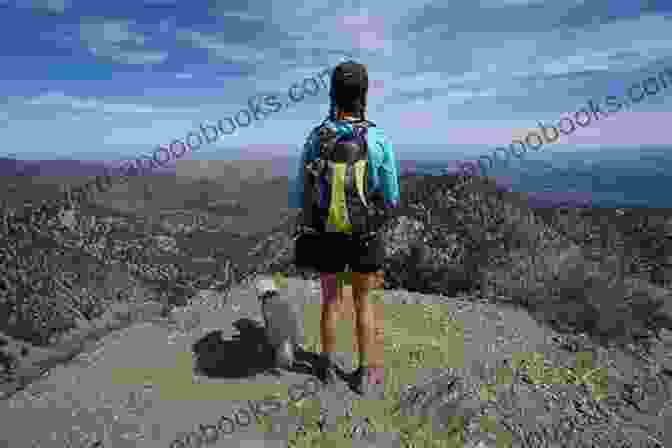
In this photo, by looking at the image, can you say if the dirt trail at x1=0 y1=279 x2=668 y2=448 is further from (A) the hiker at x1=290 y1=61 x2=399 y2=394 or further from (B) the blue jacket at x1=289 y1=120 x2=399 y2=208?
(B) the blue jacket at x1=289 y1=120 x2=399 y2=208

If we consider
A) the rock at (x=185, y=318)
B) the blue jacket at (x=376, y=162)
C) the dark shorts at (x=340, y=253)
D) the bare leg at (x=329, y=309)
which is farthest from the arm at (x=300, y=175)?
the rock at (x=185, y=318)

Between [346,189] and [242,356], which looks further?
[242,356]

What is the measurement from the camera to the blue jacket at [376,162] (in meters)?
4.77

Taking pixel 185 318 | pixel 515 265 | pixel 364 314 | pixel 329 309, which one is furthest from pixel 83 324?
pixel 364 314

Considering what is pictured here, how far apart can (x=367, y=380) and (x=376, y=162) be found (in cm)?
246

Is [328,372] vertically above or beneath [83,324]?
above

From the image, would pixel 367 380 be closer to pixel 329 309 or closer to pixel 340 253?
pixel 329 309

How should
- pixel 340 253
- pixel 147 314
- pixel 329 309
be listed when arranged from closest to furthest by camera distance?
pixel 340 253 < pixel 329 309 < pixel 147 314

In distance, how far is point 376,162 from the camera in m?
4.78

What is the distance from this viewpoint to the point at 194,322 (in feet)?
25.6

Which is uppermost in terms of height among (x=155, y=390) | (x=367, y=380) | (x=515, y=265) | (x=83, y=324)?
(x=515, y=265)

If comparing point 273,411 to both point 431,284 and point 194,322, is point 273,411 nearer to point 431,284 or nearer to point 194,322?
point 194,322

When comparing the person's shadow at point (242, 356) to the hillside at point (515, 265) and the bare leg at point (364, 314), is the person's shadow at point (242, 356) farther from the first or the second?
the hillside at point (515, 265)

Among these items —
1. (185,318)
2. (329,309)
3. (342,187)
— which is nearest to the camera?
(342,187)
